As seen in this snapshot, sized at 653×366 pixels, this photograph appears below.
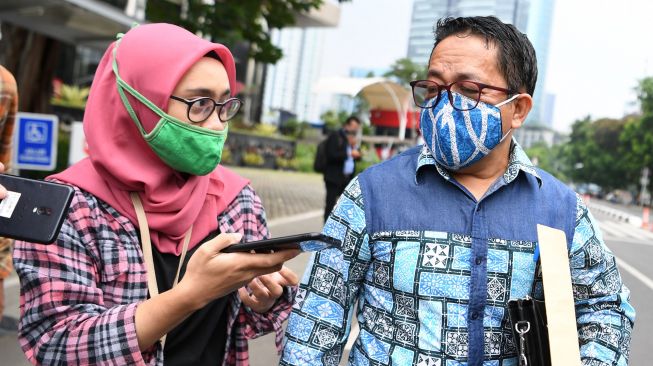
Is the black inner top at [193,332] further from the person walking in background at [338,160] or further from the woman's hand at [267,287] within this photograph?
the person walking in background at [338,160]

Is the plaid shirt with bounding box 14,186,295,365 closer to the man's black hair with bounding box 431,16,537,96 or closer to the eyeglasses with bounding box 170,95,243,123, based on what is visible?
the eyeglasses with bounding box 170,95,243,123

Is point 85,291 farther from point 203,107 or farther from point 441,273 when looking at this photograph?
point 441,273

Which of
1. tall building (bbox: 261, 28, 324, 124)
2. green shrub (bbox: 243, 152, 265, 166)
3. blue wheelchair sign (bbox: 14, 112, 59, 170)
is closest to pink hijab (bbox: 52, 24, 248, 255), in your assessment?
blue wheelchair sign (bbox: 14, 112, 59, 170)

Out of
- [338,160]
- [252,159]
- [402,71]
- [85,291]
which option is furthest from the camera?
[402,71]

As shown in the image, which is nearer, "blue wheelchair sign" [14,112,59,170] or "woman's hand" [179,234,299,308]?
"woman's hand" [179,234,299,308]

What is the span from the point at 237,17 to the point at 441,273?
25.3 feet

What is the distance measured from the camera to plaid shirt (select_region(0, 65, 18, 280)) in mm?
2260

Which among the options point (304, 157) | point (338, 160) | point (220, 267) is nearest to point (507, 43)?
point (220, 267)

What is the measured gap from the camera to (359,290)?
173 cm

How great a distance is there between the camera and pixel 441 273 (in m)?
1.57

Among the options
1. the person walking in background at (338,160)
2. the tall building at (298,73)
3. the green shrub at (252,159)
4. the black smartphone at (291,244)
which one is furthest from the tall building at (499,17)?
the tall building at (298,73)

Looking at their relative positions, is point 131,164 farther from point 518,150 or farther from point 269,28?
point 269,28

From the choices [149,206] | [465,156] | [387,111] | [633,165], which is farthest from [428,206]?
[633,165]

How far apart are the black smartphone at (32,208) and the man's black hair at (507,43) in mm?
1051
